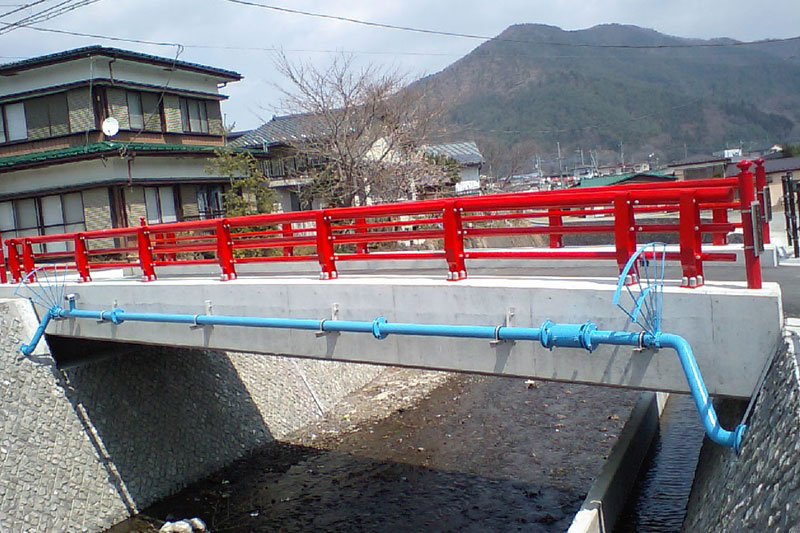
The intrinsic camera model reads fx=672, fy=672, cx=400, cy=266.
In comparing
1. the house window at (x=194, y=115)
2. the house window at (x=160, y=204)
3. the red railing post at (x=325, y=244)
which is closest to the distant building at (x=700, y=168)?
the house window at (x=194, y=115)

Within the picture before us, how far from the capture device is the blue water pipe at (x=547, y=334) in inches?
211

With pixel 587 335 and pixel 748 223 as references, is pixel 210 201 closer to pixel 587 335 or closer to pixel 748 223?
pixel 587 335

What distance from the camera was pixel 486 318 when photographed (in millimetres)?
7168

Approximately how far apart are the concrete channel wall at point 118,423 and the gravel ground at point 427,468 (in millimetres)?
532

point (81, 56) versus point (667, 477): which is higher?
point (81, 56)

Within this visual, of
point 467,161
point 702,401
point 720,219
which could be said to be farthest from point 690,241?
point 467,161

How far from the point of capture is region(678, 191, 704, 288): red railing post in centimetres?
598

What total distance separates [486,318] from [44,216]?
859 inches

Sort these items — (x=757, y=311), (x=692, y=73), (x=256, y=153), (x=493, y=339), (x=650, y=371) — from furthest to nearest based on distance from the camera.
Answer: (x=692, y=73), (x=256, y=153), (x=493, y=339), (x=650, y=371), (x=757, y=311)

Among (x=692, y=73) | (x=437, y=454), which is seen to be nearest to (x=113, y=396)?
(x=437, y=454)

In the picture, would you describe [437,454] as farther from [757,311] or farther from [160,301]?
[757,311]

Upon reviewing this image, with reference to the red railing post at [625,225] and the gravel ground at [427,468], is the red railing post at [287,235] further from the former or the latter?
the red railing post at [625,225]

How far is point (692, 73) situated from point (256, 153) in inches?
6581

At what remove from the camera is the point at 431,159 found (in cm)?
3102
